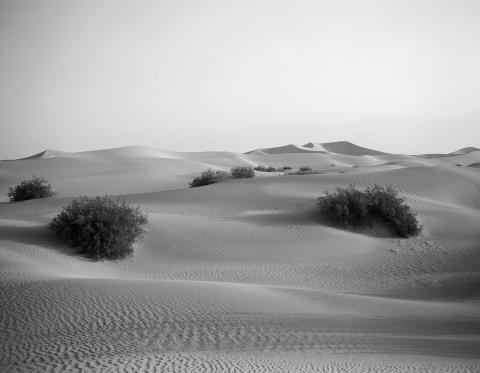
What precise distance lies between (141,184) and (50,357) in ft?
120

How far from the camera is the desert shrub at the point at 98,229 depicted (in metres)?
12.2

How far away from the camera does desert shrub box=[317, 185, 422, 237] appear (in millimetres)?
16719

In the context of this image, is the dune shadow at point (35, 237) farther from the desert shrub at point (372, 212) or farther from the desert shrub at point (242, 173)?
the desert shrub at point (242, 173)

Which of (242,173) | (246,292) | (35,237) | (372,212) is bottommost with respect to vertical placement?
(246,292)

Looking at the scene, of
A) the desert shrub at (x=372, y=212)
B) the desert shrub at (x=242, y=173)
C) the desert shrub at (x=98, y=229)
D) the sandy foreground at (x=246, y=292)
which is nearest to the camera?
the sandy foreground at (x=246, y=292)

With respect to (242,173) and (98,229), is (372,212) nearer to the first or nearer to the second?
(98,229)

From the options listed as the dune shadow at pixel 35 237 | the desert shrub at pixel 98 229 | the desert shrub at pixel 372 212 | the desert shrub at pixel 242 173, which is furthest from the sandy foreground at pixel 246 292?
the desert shrub at pixel 242 173

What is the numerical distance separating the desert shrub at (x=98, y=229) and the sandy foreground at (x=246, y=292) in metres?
0.34

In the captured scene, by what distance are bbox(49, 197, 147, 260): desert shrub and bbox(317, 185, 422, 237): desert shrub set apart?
7.40m

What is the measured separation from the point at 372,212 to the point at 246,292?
9909 mm

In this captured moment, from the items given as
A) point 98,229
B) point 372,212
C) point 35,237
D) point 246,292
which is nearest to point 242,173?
point 372,212

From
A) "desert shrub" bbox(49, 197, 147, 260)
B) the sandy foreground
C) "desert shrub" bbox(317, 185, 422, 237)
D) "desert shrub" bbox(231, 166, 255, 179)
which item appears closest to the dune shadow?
the sandy foreground

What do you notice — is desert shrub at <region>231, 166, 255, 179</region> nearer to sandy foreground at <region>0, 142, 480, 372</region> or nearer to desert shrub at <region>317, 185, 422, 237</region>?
sandy foreground at <region>0, 142, 480, 372</region>

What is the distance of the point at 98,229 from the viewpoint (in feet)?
40.5
